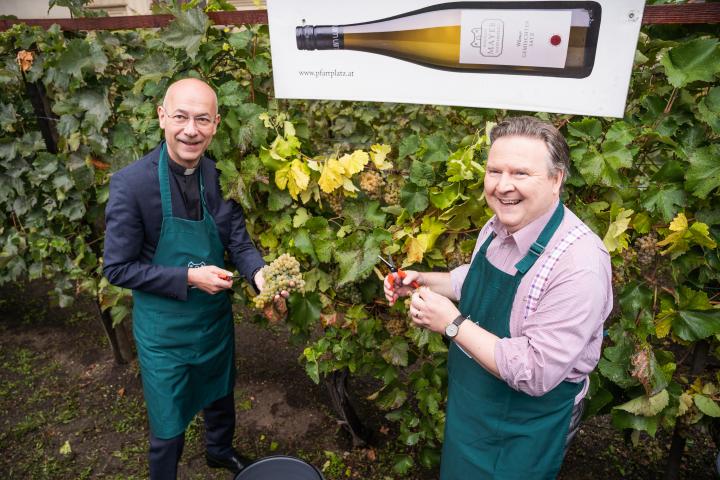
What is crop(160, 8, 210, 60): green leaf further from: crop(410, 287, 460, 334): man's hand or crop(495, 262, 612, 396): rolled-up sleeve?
crop(495, 262, 612, 396): rolled-up sleeve

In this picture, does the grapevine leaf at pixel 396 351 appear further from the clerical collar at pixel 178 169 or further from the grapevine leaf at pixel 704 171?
the grapevine leaf at pixel 704 171

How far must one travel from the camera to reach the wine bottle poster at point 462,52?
1503 millimetres

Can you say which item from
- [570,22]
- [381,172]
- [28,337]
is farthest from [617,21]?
[28,337]

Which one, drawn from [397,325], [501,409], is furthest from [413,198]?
[501,409]

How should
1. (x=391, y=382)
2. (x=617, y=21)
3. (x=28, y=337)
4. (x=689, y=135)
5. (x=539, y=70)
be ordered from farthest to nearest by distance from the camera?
(x=28, y=337)
(x=391, y=382)
(x=689, y=135)
(x=539, y=70)
(x=617, y=21)

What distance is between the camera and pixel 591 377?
1.99m

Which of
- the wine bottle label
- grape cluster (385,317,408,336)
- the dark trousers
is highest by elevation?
the wine bottle label

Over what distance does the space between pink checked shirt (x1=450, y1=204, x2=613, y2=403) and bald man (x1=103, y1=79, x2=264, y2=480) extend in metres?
1.17

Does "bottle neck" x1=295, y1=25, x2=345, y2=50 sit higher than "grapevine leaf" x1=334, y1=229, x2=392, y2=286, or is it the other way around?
"bottle neck" x1=295, y1=25, x2=345, y2=50

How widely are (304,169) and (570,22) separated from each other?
1130 mm

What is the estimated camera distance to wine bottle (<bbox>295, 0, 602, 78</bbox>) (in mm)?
1513

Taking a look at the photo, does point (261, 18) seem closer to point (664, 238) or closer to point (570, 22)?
point (570, 22)

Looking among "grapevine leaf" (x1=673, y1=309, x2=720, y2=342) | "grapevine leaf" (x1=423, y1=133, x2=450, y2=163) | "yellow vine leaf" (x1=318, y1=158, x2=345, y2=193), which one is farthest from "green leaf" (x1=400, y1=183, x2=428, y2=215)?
"grapevine leaf" (x1=673, y1=309, x2=720, y2=342)

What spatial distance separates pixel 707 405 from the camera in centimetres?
193
